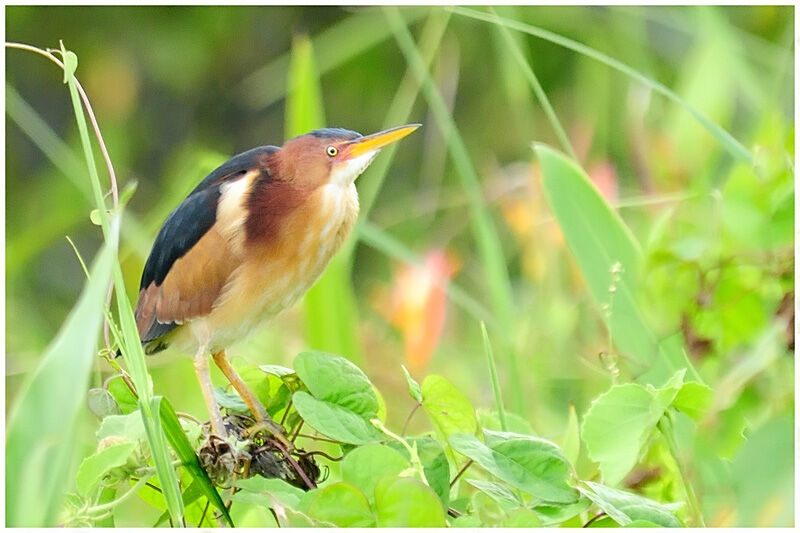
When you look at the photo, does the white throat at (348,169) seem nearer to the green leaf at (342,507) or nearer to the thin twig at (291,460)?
the thin twig at (291,460)

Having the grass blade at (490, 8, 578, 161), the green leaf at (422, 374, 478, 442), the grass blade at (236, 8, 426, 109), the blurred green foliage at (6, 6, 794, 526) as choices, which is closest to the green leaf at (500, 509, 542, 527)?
the blurred green foliage at (6, 6, 794, 526)

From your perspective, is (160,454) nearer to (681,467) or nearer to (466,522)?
(466,522)

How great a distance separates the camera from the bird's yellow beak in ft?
2.96

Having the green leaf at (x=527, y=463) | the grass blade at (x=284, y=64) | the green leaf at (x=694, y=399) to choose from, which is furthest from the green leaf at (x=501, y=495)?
the grass blade at (x=284, y=64)

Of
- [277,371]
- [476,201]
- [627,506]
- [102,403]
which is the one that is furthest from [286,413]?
[476,201]

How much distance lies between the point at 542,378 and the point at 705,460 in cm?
87

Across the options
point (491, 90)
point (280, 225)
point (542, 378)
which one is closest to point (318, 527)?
point (280, 225)

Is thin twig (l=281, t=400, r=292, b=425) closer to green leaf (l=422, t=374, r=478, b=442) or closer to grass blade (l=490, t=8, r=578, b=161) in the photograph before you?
green leaf (l=422, t=374, r=478, b=442)

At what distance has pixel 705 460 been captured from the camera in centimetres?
65

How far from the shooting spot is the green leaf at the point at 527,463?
2.12 feet

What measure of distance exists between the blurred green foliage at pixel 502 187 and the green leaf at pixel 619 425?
3 centimetres

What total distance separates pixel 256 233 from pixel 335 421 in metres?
0.33

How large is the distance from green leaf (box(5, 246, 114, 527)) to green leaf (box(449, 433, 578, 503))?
0.21 meters

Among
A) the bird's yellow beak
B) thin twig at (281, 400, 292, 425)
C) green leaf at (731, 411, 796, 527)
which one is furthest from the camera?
the bird's yellow beak
